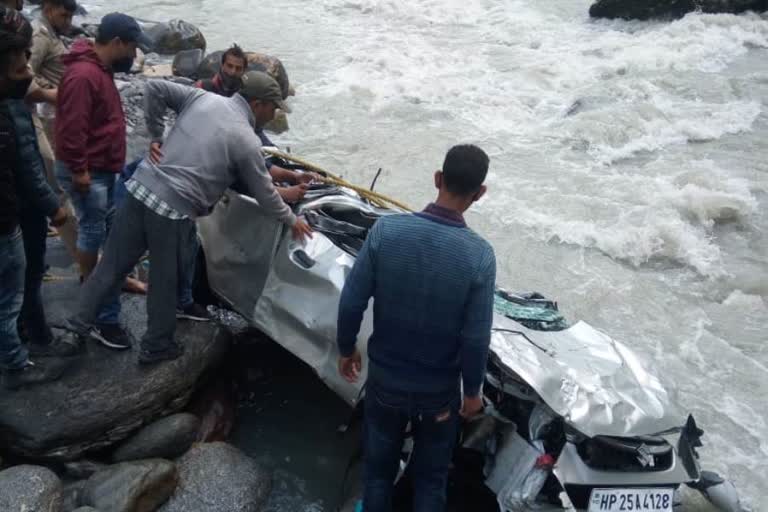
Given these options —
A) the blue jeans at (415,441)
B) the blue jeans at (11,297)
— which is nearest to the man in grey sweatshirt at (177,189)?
the blue jeans at (11,297)

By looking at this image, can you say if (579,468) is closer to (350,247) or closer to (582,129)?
(350,247)

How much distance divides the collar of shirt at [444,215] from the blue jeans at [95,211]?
2.26 meters

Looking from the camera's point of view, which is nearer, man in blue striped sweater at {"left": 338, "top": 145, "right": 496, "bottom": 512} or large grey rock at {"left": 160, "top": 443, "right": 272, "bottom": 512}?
man in blue striped sweater at {"left": 338, "top": 145, "right": 496, "bottom": 512}

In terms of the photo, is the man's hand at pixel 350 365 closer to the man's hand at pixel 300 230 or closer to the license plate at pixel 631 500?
the man's hand at pixel 300 230

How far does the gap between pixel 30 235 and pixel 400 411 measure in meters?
2.40

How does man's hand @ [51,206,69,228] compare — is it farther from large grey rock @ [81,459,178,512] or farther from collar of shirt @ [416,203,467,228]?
collar of shirt @ [416,203,467,228]

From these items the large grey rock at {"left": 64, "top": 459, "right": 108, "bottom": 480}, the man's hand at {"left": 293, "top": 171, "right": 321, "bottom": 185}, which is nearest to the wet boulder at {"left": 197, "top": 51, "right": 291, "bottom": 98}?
the man's hand at {"left": 293, "top": 171, "right": 321, "bottom": 185}

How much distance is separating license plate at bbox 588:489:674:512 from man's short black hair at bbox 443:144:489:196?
1.62 m

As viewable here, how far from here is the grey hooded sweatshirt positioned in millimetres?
3963

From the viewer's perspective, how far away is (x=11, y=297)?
12.4 feet

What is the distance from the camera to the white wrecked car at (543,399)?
344cm

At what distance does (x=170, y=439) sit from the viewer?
416 centimetres

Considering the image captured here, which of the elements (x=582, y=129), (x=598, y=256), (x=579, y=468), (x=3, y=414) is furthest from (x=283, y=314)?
(x=582, y=129)

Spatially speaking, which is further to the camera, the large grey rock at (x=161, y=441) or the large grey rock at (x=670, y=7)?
the large grey rock at (x=670, y=7)
